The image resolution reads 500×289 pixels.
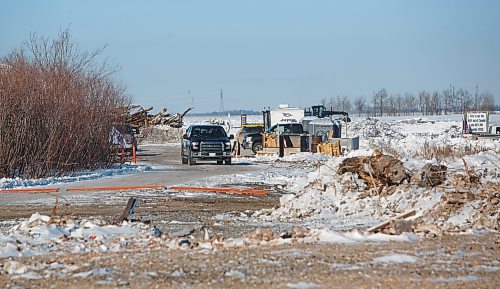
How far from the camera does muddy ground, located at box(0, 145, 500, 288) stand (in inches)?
316

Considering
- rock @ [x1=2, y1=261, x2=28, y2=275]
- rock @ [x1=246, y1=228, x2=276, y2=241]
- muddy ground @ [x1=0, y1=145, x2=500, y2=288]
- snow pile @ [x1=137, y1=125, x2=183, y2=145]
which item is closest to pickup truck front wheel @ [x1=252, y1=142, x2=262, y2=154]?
snow pile @ [x1=137, y1=125, x2=183, y2=145]

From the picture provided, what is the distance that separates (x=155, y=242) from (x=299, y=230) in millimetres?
2002

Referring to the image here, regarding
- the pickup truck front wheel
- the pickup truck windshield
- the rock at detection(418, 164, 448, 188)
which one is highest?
the pickup truck windshield

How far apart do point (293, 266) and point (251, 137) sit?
43281 millimetres

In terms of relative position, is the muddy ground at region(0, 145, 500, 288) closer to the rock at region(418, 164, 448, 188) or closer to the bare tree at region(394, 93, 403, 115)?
the rock at region(418, 164, 448, 188)

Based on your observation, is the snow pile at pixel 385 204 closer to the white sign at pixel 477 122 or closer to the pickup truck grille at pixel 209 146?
the pickup truck grille at pixel 209 146

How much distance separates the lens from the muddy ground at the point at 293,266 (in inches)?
316

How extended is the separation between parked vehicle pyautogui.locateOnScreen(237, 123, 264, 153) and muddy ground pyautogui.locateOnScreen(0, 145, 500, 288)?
39.9m

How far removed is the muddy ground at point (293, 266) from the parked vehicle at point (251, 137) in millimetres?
39920

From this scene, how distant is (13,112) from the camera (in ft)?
80.5

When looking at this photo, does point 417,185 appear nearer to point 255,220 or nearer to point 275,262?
point 255,220

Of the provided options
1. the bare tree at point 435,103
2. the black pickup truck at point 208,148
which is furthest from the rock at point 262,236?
the bare tree at point 435,103

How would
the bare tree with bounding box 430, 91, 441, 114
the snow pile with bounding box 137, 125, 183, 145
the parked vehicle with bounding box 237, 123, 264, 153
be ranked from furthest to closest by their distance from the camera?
the bare tree with bounding box 430, 91, 441, 114 < the snow pile with bounding box 137, 125, 183, 145 < the parked vehicle with bounding box 237, 123, 264, 153

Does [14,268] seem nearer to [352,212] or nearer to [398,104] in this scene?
[352,212]
